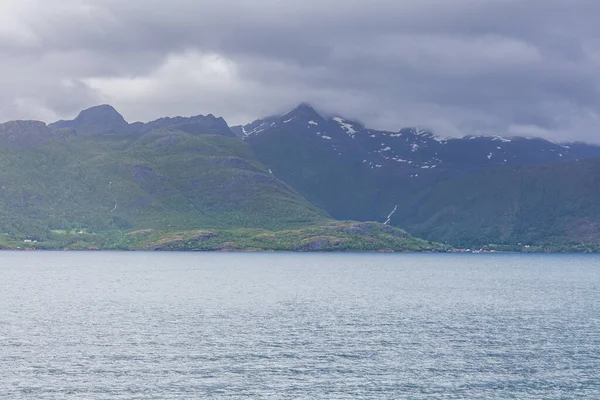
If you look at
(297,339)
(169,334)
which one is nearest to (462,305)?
(297,339)

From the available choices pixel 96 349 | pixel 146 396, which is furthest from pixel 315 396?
pixel 96 349

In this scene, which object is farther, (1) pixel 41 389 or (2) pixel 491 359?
(2) pixel 491 359

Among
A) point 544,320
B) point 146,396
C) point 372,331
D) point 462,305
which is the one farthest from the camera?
point 462,305

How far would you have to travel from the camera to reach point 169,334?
5256 inches

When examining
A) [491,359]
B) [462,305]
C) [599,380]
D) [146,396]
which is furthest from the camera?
[462,305]

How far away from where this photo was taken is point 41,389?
91375 millimetres

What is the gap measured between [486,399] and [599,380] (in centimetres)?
2020

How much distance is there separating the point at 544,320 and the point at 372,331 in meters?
44.4

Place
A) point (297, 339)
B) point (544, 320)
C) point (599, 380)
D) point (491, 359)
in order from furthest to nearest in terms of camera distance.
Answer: point (544, 320), point (297, 339), point (491, 359), point (599, 380)

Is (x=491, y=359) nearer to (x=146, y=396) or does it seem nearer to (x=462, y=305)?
(x=146, y=396)

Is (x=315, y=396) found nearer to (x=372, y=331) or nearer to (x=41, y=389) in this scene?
(x=41, y=389)

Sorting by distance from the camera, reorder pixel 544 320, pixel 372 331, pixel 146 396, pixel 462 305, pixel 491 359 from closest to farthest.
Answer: pixel 146 396 < pixel 491 359 < pixel 372 331 < pixel 544 320 < pixel 462 305

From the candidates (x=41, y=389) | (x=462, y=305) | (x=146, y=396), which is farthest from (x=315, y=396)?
(x=462, y=305)

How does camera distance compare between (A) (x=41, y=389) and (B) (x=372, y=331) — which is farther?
(B) (x=372, y=331)
